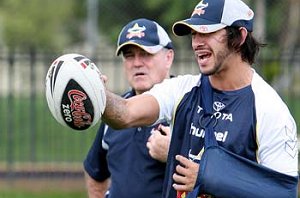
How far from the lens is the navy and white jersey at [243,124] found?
16.1 ft

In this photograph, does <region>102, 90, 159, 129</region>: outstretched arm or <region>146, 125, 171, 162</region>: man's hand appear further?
<region>146, 125, 171, 162</region>: man's hand

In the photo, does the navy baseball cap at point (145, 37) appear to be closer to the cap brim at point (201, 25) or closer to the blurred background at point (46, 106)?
the cap brim at point (201, 25)

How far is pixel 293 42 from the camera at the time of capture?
17484 mm

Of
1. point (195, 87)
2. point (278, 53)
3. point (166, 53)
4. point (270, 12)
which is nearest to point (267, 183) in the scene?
point (195, 87)

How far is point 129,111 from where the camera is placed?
16.5 feet

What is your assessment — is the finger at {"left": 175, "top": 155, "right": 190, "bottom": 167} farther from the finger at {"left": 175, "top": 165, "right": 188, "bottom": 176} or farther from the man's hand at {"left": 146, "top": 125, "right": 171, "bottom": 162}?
the man's hand at {"left": 146, "top": 125, "right": 171, "bottom": 162}

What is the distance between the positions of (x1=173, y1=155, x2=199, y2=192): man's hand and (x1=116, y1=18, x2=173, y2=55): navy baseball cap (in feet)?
4.13

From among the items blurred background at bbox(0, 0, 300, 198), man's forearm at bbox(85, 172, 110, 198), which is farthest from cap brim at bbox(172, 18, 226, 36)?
blurred background at bbox(0, 0, 300, 198)

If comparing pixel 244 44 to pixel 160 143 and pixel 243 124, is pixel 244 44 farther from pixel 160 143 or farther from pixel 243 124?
pixel 160 143

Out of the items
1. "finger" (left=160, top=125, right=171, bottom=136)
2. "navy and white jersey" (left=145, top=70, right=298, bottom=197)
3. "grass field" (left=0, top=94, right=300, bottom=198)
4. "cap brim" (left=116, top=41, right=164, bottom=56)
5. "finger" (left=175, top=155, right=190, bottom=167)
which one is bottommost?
"grass field" (left=0, top=94, right=300, bottom=198)

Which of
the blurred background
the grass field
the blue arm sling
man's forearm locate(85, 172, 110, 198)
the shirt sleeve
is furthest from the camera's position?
the blurred background

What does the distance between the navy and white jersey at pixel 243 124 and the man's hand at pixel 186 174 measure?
85 millimetres

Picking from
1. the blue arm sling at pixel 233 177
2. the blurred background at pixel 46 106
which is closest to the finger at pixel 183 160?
the blue arm sling at pixel 233 177

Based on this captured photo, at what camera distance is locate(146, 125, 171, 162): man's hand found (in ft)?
18.5
